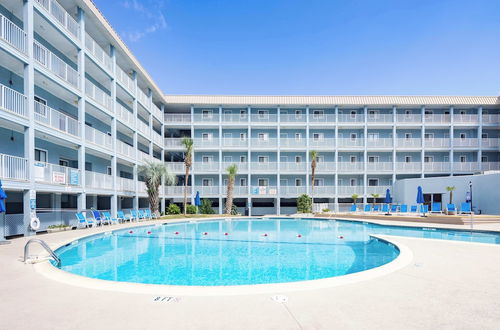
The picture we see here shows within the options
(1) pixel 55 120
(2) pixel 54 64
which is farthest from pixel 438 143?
(2) pixel 54 64

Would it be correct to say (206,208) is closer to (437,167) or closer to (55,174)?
(55,174)

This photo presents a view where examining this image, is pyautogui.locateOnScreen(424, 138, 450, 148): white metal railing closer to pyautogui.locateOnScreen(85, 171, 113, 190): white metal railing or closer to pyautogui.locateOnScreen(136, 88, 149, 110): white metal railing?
pyautogui.locateOnScreen(136, 88, 149, 110): white metal railing

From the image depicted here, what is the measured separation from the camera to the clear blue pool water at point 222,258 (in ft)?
24.1

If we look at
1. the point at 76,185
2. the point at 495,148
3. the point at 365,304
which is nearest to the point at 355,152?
the point at 495,148

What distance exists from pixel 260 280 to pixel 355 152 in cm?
2862

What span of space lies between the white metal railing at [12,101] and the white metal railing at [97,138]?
5.12 metres

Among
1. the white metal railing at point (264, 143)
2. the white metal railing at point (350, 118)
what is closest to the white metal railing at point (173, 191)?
the white metal railing at point (264, 143)

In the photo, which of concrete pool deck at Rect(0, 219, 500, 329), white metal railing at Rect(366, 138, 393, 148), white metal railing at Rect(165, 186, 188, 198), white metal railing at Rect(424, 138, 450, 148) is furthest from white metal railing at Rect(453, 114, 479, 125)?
concrete pool deck at Rect(0, 219, 500, 329)

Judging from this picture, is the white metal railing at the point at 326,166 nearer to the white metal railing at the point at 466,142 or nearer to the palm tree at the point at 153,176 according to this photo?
the white metal railing at the point at 466,142

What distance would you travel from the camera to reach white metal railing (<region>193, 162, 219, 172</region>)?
30.8m

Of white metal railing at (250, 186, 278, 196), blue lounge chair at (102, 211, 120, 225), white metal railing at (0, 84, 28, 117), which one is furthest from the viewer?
white metal railing at (250, 186, 278, 196)

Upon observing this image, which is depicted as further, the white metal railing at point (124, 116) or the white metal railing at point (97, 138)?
the white metal railing at point (124, 116)

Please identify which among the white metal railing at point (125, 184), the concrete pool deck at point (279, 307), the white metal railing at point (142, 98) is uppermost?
the white metal railing at point (142, 98)

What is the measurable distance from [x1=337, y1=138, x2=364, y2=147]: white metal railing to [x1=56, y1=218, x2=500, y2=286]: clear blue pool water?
706 inches
